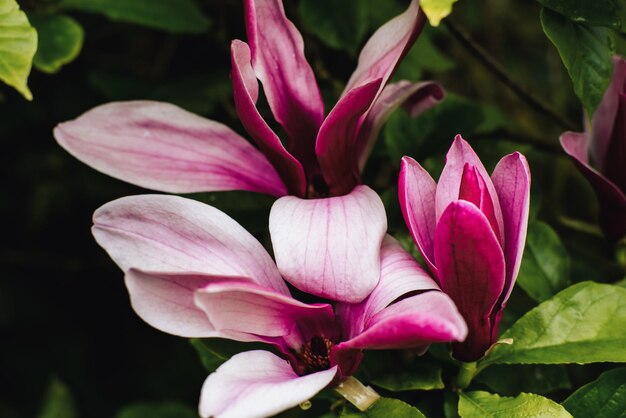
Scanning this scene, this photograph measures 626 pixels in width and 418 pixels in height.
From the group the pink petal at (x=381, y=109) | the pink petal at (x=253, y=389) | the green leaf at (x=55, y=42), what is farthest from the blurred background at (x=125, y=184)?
the pink petal at (x=253, y=389)

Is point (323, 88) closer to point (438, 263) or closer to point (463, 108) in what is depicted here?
point (463, 108)

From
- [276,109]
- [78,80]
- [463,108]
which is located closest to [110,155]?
[276,109]

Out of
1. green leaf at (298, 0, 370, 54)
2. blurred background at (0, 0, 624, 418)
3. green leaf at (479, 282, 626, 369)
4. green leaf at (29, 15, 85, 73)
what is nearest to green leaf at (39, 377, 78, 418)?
blurred background at (0, 0, 624, 418)

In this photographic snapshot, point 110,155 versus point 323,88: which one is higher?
point 110,155

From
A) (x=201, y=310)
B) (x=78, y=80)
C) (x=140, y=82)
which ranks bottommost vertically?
(x=78, y=80)

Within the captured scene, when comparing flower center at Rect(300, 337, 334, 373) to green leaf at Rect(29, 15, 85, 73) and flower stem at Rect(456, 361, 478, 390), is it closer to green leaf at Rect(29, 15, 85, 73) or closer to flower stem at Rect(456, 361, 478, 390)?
flower stem at Rect(456, 361, 478, 390)

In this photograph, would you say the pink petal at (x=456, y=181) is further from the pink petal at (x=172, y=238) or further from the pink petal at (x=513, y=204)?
the pink petal at (x=172, y=238)

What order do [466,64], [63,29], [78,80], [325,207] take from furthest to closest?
[466,64], [78,80], [63,29], [325,207]
